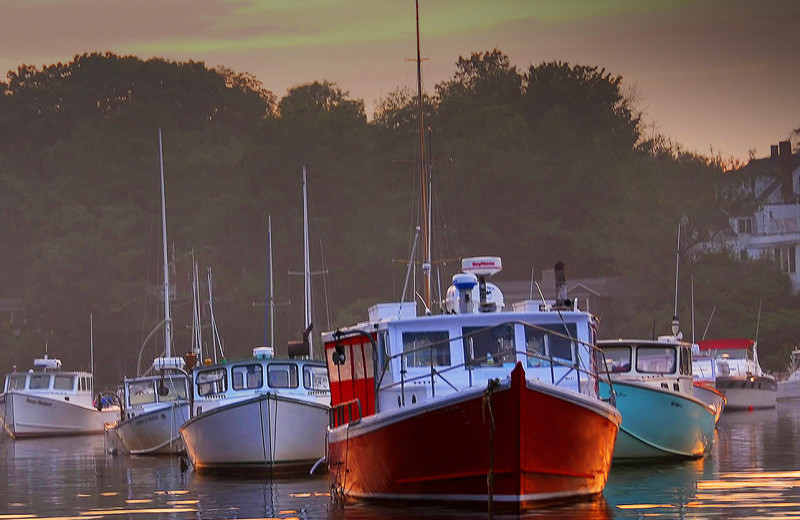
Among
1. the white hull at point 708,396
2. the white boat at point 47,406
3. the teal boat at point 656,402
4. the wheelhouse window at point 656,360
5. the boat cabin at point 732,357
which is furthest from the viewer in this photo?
the boat cabin at point 732,357

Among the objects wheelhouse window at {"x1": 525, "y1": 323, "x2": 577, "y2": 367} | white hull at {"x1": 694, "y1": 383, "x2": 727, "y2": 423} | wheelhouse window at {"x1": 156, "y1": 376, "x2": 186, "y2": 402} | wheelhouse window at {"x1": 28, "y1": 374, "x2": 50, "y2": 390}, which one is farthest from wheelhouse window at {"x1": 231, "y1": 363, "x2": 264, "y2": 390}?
wheelhouse window at {"x1": 28, "y1": 374, "x2": 50, "y2": 390}

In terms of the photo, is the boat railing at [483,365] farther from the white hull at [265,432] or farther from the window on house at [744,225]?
the window on house at [744,225]

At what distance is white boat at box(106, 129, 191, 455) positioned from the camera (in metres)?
42.6

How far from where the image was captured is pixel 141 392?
4550 cm

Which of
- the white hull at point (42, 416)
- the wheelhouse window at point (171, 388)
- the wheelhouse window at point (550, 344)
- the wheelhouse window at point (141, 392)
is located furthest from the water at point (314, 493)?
the white hull at point (42, 416)

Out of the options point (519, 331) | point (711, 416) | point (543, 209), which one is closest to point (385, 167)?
point (543, 209)

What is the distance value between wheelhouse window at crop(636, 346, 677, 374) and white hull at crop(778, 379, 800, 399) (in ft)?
141

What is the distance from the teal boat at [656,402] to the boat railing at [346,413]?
21.6ft

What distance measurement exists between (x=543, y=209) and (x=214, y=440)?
81.0m

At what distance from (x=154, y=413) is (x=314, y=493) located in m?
15.8

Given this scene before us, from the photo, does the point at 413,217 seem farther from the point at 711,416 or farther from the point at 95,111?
the point at 711,416

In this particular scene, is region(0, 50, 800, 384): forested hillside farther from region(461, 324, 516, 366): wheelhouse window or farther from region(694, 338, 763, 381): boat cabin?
region(461, 324, 516, 366): wheelhouse window

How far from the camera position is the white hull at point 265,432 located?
108 ft

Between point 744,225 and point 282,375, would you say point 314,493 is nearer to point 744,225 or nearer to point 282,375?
point 282,375
